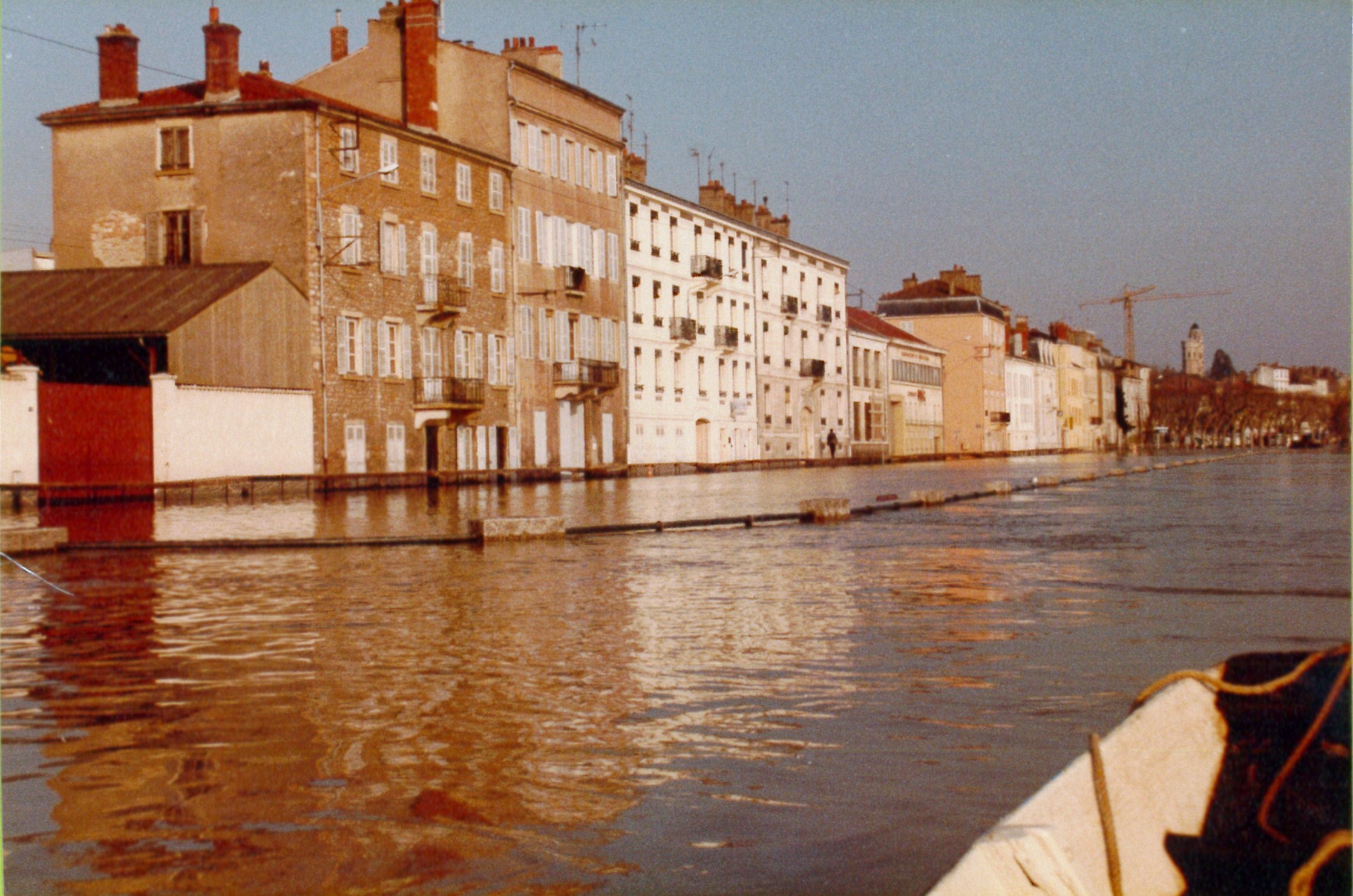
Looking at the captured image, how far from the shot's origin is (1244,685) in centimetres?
402

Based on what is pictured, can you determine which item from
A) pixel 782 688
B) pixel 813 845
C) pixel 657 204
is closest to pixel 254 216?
pixel 657 204

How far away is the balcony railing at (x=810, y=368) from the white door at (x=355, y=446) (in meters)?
43.0

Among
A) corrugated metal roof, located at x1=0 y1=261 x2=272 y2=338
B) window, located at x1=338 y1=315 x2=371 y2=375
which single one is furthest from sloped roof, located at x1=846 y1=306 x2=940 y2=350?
corrugated metal roof, located at x1=0 y1=261 x2=272 y2=338

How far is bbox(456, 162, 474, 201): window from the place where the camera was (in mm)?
52000

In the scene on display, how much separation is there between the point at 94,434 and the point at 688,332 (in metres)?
38.0

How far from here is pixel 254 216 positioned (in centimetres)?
4419

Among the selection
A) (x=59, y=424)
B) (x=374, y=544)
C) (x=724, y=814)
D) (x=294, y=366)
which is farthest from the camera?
(x=294, y=366)

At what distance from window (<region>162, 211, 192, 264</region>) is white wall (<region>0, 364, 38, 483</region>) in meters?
12.4

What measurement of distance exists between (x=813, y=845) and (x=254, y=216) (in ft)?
138

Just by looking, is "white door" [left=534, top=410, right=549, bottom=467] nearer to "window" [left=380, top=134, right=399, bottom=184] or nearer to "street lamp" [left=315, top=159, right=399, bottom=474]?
"window" [left=380, top=134, right=399, bottom=184]

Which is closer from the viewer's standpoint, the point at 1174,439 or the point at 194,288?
the point at 194,288

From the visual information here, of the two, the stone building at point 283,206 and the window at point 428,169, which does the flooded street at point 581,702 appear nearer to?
the stone building at point 283,206

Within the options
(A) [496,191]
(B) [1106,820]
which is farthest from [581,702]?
(A) [496,191]

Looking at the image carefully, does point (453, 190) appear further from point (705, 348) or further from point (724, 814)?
point (724, 814)
